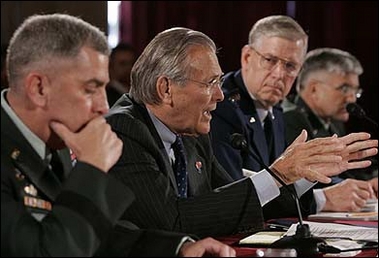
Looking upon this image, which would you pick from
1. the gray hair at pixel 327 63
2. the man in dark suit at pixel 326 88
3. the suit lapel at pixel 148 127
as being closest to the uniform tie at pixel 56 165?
the suit lapel at pixel 148 127

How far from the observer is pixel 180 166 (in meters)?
2.80

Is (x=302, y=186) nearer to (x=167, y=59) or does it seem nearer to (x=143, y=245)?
(x=167, y=59)

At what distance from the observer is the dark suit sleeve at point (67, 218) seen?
185 centimetres

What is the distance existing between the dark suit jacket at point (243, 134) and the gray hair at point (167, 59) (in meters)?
0.58

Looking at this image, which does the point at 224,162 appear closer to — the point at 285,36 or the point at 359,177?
the point at 285,36

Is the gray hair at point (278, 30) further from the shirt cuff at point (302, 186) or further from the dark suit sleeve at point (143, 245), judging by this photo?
the dark suit sleeve at point (143, 245)

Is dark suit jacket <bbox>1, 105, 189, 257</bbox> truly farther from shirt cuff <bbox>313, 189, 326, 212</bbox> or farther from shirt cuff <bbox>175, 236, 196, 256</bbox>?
shirt cuff <bbox>313, 189, 326, 212</bbox>

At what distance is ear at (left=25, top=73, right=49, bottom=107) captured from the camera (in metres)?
2.00

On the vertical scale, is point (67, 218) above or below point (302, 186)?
above

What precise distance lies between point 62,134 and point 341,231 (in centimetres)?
104

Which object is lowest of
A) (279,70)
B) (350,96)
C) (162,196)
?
(350,96)

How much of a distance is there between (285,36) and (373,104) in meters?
2.33

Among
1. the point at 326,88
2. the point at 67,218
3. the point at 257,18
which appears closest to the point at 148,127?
the point at 67,218

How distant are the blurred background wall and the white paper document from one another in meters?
3.34
